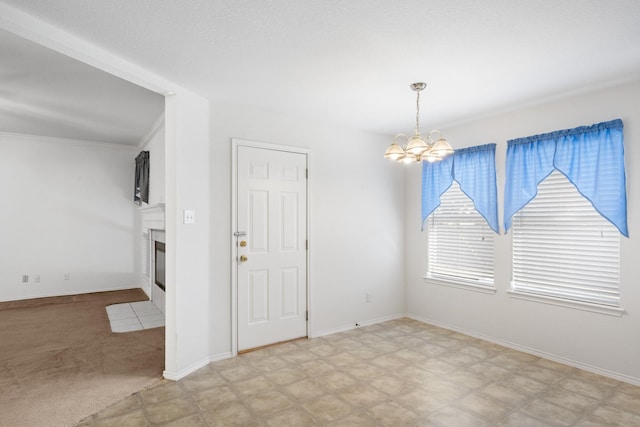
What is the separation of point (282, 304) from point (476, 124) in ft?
10.1

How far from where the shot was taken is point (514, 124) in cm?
379

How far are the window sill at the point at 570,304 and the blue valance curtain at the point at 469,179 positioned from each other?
71 cm

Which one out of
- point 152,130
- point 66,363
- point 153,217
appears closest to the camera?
point 66,363

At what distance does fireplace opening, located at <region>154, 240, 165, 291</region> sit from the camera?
16.0ft

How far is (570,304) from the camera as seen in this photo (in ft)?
10.9

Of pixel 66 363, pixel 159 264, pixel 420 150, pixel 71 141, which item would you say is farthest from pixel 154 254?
pixel 420 150

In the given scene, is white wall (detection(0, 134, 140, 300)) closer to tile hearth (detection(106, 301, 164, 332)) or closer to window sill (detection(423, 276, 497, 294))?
tile hearth (detection(106, 301, 164, 332))

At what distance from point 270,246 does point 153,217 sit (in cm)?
243

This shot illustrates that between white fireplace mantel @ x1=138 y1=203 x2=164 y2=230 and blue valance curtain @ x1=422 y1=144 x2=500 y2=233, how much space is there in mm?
3364

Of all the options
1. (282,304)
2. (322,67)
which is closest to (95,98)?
(322,67)

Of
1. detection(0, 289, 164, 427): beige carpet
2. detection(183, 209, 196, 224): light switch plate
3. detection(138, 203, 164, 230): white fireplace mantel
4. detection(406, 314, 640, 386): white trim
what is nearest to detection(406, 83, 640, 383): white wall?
detection(406, 314, 640, 386): white trim

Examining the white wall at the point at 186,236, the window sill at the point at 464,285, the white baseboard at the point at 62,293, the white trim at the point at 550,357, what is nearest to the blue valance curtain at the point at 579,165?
the window sill at the point at 464,285

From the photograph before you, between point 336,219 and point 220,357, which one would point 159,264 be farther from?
point 336,219

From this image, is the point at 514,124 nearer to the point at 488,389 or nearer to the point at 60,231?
the point at 488,389
